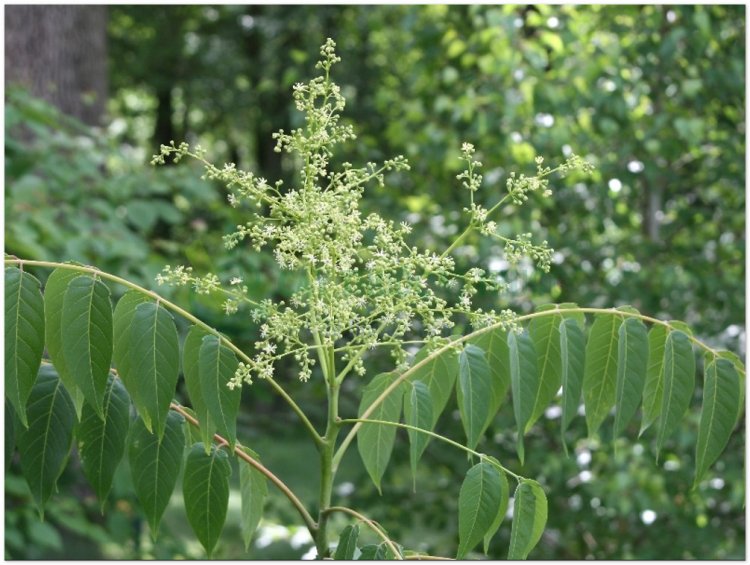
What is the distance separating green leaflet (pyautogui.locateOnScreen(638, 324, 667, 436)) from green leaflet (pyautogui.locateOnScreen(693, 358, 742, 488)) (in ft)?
0.24

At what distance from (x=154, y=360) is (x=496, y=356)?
493mm

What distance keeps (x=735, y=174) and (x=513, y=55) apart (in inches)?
45.7

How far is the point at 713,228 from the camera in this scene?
15.5 ft

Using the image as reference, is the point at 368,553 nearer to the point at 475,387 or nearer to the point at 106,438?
the point at 475,387

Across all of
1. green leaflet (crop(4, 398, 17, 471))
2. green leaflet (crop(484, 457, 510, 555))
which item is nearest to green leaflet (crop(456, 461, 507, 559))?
green leaflet (crop(484, 457, 510, 555))

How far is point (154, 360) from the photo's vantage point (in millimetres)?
1241

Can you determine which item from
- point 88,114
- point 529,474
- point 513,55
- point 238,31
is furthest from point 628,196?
point 238,31

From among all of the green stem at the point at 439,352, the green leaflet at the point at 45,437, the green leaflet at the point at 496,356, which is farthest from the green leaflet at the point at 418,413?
the green leaflet at the point at 45,437

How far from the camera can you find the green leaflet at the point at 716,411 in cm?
140

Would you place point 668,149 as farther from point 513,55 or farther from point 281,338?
point 281,338

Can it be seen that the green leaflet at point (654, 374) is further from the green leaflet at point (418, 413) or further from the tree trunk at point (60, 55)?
the tree trunk at point (60, 55)

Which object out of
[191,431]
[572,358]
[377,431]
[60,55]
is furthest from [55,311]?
[60,55]

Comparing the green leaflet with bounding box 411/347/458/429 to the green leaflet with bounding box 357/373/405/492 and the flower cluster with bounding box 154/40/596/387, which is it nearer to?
the green leaflet with bounding box 357/373/405/492

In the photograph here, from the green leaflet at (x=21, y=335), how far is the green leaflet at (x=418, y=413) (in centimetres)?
49
